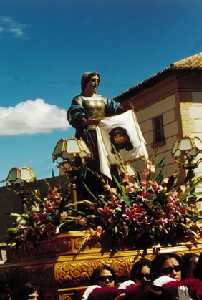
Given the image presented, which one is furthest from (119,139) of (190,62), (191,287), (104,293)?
(190,62)

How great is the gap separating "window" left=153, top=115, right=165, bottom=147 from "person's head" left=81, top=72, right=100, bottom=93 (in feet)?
39.3

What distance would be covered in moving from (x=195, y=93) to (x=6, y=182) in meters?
10.6

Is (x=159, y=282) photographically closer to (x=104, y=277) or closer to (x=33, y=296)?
(x=104, y=277)

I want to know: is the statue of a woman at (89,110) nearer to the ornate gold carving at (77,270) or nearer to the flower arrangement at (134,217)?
the flower arrangement at (134,217)

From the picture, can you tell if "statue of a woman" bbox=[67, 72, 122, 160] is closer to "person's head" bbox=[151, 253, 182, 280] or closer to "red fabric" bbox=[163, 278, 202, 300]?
"person's head" bbox=[151, 253, 182, 280]

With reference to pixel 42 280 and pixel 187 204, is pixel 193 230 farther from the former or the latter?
pixel 42 280

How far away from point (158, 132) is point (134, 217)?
48.4ft

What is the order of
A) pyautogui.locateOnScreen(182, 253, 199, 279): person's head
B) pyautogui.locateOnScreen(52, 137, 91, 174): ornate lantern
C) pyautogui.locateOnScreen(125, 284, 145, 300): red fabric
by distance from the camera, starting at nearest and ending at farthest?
pyautogui.locateOnScreen(125, 284, 145, 300): red fabric < pyautogui.locateOnScreen(182, 253, 199, 279): person's head < pyautogui.locateOnScreen(52, 137, 91, 174): ornate lantern

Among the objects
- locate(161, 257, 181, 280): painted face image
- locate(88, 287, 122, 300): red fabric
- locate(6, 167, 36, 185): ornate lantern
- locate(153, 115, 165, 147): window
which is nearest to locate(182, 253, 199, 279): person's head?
locate(161, 257, 181, 280): painted face image

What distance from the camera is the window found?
854 inches

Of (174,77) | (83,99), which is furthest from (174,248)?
(174,77)

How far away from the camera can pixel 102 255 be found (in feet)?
23.8

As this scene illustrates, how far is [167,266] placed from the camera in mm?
4809

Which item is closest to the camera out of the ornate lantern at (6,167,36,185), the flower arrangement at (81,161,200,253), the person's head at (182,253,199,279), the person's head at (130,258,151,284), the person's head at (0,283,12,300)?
the person's head at (182,253,199,279)
